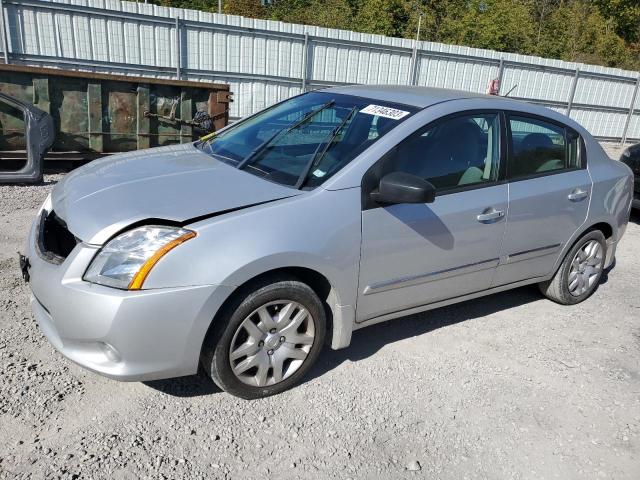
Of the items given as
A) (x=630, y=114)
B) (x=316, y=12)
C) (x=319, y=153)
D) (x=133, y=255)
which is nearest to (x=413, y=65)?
(x=630, y=114)

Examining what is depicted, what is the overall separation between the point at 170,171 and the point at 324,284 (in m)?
1.10

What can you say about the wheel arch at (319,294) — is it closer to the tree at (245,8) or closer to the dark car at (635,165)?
the dark car at (635,165)

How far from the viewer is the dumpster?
727 cm

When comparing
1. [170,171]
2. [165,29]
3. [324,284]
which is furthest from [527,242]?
[165,29]

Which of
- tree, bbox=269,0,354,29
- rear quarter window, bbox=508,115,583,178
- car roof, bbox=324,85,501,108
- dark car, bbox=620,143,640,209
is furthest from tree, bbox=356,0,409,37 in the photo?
car roof, bbox=324,85,501,108

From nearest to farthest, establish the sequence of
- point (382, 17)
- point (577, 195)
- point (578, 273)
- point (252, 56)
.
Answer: point (577, 195), point (578, 273), point (252, 56), point (382, 17)

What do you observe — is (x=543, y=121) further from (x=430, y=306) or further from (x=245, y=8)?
(x=245, y=8)

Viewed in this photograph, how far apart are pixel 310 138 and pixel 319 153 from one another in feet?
0.81

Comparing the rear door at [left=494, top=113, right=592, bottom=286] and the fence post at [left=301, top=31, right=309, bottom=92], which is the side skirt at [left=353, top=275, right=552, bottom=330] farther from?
the fence post at [left=301, top=31, right=309, bottom=92]

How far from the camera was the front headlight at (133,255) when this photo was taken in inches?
98.3

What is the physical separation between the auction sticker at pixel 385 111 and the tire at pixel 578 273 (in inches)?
77.3

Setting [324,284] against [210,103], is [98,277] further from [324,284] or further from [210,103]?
[210,103]

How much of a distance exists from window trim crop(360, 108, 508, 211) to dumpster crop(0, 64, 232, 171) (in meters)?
5.33

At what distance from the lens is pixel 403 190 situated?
9.59 feet
